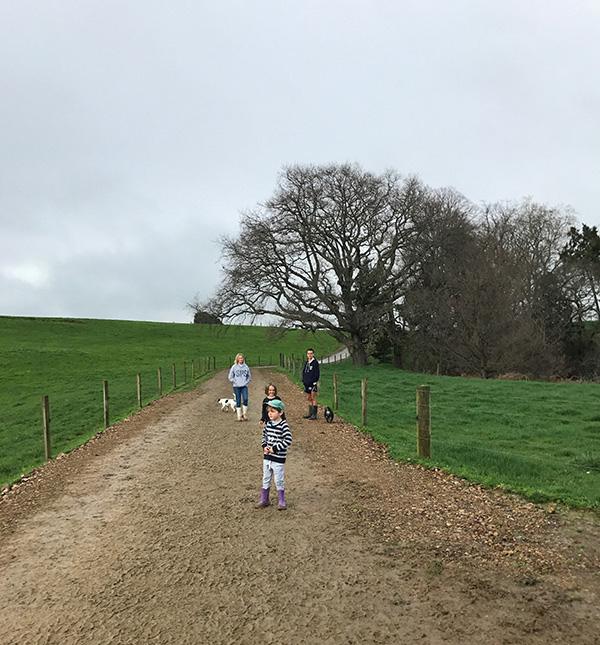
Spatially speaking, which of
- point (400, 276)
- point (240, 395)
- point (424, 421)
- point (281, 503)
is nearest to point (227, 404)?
point (240, 395)

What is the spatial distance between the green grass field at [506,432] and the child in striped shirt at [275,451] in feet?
9.57

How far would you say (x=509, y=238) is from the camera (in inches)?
1684

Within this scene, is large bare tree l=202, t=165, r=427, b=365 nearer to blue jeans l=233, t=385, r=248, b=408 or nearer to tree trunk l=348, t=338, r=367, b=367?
tree trunk l=348, t=338, r=367, b=367

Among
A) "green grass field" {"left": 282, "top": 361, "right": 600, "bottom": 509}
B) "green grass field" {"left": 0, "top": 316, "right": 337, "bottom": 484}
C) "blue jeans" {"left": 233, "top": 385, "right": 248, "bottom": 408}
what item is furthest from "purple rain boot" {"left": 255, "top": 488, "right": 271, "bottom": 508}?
"blue jeans" {"left": 233, "top": 385, "right": 248, "bottom": 408}

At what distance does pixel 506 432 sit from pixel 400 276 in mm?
25253

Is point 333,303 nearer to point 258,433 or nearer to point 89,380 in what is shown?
point 89,380

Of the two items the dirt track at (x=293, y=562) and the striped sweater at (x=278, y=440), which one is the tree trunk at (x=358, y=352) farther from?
the striped sweater at (x=278, y=440)

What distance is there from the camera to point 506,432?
469 inches

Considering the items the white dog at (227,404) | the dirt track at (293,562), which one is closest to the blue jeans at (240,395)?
the white dog at (227,404)

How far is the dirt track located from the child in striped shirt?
21 cm

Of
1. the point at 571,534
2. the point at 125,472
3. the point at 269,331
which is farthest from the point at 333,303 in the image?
the point at 571,534

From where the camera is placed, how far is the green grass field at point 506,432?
24.5ft

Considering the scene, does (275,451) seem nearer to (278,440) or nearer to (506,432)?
(278,440)

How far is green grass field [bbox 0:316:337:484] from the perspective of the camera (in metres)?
15.5
